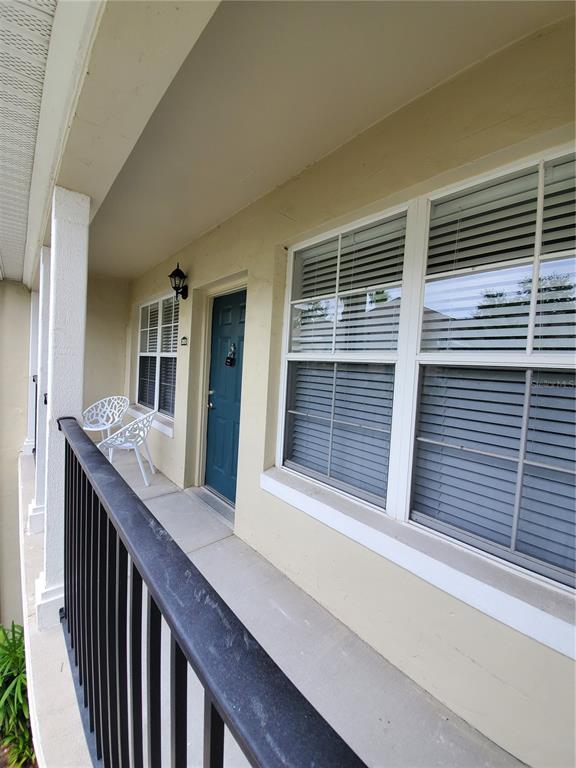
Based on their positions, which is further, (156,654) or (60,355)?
(60,355)

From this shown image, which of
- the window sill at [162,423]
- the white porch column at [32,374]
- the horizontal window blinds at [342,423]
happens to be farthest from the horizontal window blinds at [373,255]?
the white porch column at [32,374]

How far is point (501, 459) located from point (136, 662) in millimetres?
1406

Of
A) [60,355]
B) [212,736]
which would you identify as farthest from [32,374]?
[212,736]

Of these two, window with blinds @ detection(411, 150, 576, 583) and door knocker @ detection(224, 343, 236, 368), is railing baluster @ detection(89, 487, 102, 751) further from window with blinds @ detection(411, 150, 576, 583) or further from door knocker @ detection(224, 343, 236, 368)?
door knocker @ detection(224, 343, 236, 368)

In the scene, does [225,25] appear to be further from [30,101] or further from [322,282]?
A: [322,282]

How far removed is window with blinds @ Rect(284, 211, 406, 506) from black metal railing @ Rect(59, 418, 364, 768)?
49.8 inches

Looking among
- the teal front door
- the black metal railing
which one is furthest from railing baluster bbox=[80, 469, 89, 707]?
the teal front door

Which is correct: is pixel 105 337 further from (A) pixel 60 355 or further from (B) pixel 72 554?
(B) pixel 72 554

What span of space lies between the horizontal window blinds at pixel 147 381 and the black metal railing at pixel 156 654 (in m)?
3.17

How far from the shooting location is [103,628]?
0.94 m

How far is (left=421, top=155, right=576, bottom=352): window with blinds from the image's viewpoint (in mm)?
1195

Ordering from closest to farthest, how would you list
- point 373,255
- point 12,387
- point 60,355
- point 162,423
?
point 60,355, point 373,255, point 162,423, point 12,387

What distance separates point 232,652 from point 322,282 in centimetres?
195

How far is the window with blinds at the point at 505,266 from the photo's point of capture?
1195 mm
